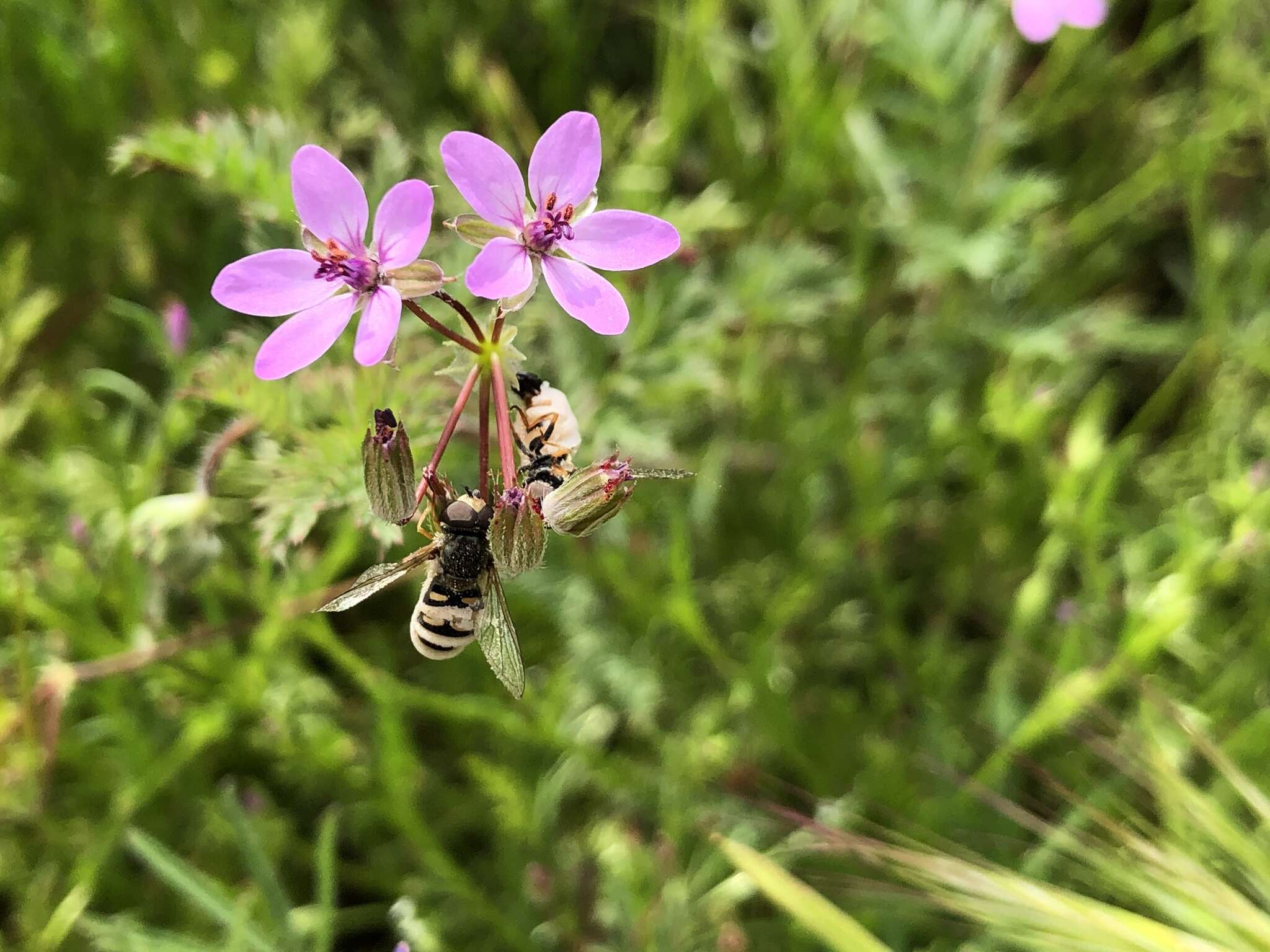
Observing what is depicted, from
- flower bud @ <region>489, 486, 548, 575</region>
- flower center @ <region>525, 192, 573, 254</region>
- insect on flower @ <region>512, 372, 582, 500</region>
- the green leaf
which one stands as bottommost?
the green leaf

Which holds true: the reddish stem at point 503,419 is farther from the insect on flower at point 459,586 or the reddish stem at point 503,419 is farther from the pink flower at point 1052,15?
the pink flower at point 1052,15

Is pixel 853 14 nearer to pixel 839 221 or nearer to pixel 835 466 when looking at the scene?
pixel 839 221

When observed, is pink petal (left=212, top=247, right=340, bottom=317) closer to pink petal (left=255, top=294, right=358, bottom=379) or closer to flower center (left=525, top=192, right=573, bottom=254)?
pink petal (left=255, top=294, right=358, bottom=379)

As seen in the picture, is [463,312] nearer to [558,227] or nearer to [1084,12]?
[558,227]

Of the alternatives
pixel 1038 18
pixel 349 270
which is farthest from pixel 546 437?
pixel 1038 18

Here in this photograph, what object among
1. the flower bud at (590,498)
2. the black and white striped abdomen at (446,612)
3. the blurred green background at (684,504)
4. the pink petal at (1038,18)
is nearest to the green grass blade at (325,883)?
the blurred green background at (684,504)

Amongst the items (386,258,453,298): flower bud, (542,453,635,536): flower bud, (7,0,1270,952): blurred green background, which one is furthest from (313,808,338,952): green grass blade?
(386,258,453,298): flower bud
